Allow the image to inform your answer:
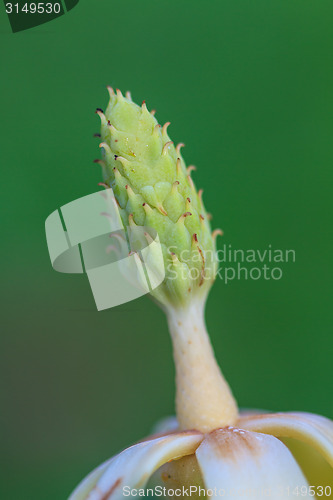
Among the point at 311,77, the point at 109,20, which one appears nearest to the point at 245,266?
the point at 311,77

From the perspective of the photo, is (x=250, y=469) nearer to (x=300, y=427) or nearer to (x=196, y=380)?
(x=300, y=427)

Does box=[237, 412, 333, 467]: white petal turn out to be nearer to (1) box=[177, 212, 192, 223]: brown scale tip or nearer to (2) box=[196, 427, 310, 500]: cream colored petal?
(2) box=[196, 427, 310, 500]: cream colored petal

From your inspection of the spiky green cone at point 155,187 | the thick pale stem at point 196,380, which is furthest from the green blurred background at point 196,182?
the spiky green cone at point 155,187

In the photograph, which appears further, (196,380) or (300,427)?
(196,380)

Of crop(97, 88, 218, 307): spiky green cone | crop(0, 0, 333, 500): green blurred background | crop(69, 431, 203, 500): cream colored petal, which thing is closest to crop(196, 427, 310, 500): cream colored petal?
crop(69, 431, 203, 500): cream colored petal

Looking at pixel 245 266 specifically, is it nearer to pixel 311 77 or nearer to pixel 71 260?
pixel 311 77

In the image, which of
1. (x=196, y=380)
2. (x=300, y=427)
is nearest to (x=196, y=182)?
(x=196, y=380)
